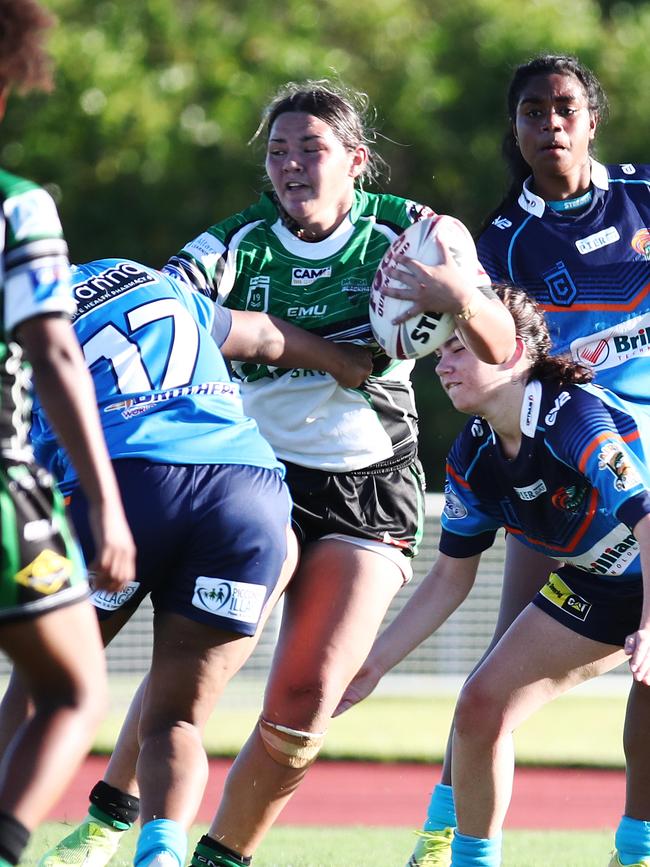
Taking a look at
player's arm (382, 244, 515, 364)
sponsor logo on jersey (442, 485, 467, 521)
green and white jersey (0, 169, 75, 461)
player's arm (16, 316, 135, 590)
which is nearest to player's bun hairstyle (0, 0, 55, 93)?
green and white jersey (0, 169, 75, 461)

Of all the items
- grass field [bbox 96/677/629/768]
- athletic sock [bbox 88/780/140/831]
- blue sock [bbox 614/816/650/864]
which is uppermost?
blue sock [bbox 614/816/650/864]

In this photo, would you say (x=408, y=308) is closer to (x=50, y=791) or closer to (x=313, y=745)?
(x=313, y=745)

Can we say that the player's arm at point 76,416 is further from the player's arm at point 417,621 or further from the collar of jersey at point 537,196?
the collar of jersey at point 537,196

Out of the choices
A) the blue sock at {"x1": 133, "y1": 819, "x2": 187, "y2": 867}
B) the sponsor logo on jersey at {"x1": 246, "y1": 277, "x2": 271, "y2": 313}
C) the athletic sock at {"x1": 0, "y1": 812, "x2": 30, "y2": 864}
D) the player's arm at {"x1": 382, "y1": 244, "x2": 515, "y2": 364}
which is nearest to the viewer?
the athletic sock at {"x1": 0, "y1": 812, "x2": 30, "y2": 864}

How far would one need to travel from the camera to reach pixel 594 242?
16.0ft

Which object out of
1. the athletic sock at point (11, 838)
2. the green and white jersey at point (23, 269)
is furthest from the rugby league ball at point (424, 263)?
the athletic sock at point (11, 838)

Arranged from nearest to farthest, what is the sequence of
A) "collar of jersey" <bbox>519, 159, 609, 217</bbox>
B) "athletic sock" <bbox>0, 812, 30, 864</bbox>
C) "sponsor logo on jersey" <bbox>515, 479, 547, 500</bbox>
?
"athletic sock" <bbox>0, 812, 30, 864</bbox> < "sponsor logo on jersey" <bbox>515, 479, 547, 500</bbox> < "collar of jersey" <bbox>519, 159, 609, 217</bbox>

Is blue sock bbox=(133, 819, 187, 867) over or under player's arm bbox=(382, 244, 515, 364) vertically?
under

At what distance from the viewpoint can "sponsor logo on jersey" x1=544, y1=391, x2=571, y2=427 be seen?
4.01 metres

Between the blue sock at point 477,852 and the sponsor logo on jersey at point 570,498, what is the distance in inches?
39.7

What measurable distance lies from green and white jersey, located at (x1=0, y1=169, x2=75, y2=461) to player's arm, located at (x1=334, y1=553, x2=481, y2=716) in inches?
73.4

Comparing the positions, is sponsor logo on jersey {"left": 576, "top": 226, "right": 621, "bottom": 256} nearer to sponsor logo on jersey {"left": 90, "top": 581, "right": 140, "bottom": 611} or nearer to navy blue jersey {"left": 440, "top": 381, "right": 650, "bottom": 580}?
navy blue jersey {"left": 440, "top": 381, "right": 650, "bottom": 580}

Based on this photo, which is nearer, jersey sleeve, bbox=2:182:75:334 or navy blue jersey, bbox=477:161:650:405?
jersey sleeve, bbox=2:182:75:334

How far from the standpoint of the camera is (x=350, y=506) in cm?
462
